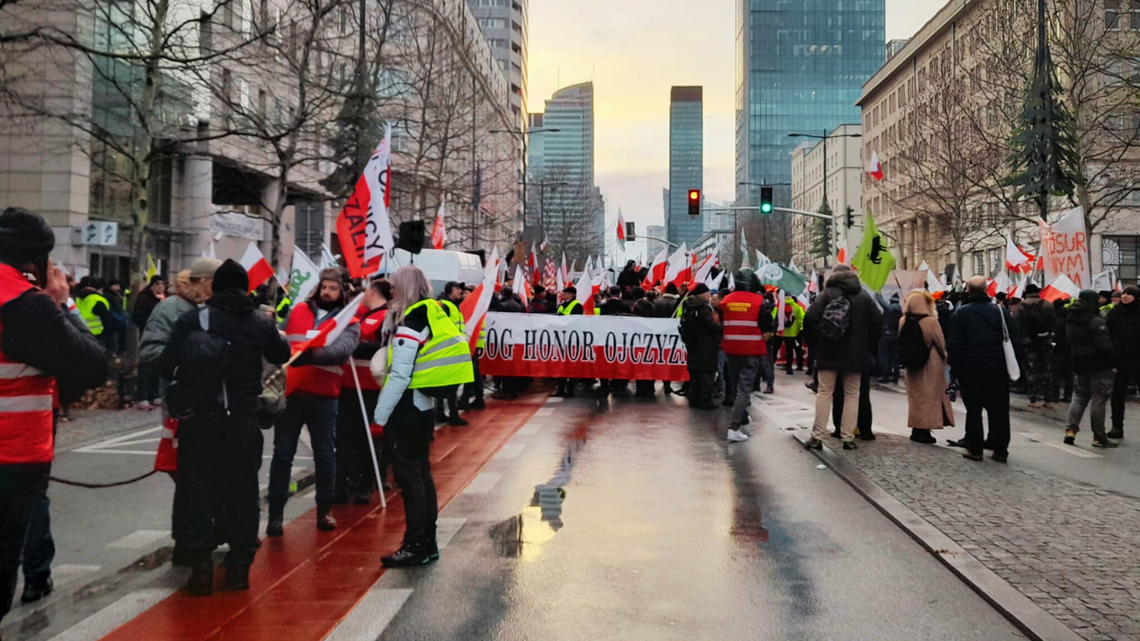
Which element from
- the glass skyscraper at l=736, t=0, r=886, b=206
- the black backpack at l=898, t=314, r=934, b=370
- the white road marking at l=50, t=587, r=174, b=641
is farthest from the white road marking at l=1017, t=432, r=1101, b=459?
the glass skyscraper at l=736, t=0, r=886, b=206

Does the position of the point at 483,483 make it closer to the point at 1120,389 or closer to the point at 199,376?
the point at 199,376

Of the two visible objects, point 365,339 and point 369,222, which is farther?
point 369,222

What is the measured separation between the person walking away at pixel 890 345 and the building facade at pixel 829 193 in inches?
2735

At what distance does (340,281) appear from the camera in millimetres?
7734

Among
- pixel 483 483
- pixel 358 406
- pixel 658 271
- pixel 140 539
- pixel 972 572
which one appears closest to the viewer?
pixel 972 572

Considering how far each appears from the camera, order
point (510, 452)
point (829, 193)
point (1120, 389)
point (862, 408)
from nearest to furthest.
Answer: point (510, 452), point (862, 408), point (1120, 389), point (829, 193)

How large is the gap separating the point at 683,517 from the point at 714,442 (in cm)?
426

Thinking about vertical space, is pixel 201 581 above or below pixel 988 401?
below

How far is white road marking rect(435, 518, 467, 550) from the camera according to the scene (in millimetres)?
7094

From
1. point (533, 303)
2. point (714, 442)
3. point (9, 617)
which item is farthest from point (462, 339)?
point (533, 303)

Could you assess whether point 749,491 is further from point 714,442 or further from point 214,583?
point 214,583

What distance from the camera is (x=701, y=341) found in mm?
15664

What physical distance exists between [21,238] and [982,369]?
896 centimetres

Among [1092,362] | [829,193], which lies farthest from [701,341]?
[829,193]
